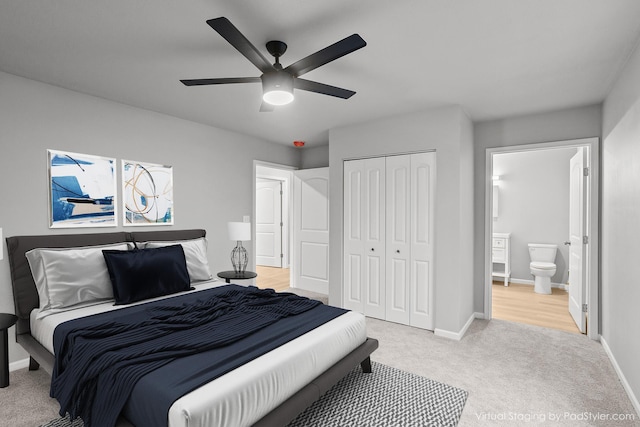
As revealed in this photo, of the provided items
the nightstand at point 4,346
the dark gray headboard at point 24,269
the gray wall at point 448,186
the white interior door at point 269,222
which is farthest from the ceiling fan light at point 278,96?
the white interior door at point 269,222

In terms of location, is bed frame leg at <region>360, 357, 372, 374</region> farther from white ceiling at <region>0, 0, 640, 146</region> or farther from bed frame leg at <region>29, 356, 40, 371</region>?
bed frame leg at <region>29, 356, 40, 371</region>

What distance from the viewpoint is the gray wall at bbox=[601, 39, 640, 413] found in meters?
2.28

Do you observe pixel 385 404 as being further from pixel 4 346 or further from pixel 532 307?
pixel 532 307

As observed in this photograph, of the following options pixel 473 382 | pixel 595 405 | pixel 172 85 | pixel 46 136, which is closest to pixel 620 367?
pixel 595 405

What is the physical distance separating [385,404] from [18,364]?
3064mm

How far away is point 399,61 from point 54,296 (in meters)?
3.25

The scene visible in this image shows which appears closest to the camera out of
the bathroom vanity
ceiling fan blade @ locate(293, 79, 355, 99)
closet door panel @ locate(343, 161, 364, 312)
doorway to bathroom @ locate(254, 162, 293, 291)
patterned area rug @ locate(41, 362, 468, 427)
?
patterned area rug @ locate(41, 362, 468, 427)

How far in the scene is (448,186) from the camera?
3.58m

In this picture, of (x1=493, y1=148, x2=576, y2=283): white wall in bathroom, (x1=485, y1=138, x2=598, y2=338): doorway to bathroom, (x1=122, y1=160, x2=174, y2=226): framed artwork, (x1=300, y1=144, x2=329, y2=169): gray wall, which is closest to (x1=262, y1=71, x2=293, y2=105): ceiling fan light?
(x1=122, y1=160, x2=174, y2=226): framed artwork

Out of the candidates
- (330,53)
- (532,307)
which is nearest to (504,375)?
(532,307)

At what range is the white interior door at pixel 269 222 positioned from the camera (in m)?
7.87

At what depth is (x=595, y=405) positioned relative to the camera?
2293 millimetres

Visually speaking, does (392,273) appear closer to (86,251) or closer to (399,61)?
(399,61)

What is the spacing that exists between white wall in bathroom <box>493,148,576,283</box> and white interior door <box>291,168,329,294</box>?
3242 millimetres
